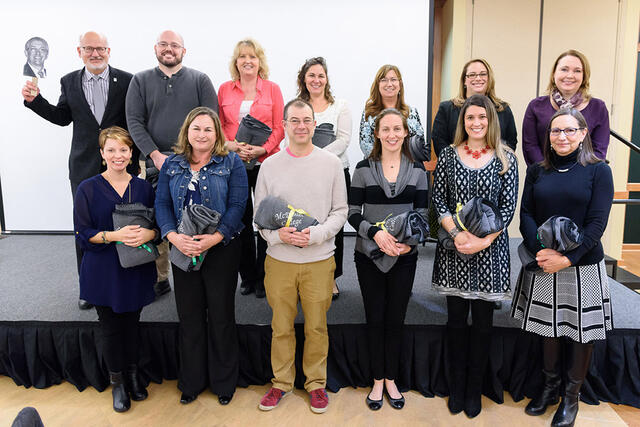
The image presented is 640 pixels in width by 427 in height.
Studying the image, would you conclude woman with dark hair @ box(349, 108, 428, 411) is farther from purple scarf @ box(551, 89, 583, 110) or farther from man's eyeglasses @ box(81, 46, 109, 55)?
man's eyeglasses @ box(81, 46, 109, 55)

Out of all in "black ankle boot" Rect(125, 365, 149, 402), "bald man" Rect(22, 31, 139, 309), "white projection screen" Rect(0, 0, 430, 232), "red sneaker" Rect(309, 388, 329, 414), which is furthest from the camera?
"white projection screen" Rect(0, 0, 430, 232)

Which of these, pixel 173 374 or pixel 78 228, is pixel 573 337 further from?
pixel 78 228

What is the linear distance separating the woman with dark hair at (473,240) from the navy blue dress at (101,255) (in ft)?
4.84

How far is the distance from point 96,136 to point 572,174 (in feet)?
8.41

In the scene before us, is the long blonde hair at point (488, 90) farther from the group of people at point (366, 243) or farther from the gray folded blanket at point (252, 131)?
the gray folded blanket at point (252, 131)

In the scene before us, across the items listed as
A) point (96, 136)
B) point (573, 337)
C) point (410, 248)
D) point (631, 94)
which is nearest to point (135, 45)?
point (96, 136)

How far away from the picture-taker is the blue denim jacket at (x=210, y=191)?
6.75 feet

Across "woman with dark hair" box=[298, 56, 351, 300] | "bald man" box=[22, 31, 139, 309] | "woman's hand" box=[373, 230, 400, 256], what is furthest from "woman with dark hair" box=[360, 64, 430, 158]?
"bald man" box=[22, 31, 139, 309]

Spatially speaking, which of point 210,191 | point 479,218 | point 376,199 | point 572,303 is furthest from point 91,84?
point 572,303

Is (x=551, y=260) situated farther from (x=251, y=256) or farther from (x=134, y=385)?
(x=134, y=385)

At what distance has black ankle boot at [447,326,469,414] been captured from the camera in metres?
2.15

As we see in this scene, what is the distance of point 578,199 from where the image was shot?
1904 mm

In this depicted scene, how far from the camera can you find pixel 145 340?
8.21 feet

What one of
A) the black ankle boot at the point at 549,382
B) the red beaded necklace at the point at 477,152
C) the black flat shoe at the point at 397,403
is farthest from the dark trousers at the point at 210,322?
the black ankle boot at the point at 549,382
